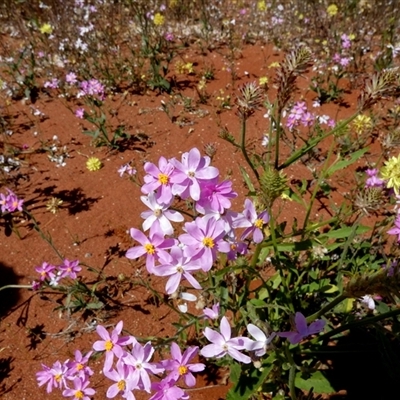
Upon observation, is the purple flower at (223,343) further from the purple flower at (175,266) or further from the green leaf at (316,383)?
the green leaf at (316,383)

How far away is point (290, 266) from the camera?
5.71 feet

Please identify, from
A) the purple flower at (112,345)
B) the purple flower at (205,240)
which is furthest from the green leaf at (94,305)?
the purple flower at (205,240)

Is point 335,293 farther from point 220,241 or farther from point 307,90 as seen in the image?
point 307,90

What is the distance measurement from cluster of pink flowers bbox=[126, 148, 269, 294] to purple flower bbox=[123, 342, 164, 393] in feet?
0.72

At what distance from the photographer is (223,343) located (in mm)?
1317

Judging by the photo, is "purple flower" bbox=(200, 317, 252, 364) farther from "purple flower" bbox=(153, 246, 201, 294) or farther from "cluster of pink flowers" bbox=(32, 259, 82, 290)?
"cluster of pink flowers" bbox=(32, 259, 82, 290)

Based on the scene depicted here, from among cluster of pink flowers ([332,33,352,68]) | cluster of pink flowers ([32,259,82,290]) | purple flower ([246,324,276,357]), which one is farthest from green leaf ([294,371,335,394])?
cluster of pink flowers ([332,33,352,68])

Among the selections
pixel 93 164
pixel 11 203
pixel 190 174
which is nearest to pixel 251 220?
pixel 190 174

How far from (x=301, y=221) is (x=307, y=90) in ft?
7.13

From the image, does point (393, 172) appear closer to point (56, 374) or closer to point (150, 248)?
point (150, 248)

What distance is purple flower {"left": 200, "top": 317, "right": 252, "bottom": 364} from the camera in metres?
1.29

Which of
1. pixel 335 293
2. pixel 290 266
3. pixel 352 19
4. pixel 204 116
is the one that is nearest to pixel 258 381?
pixel 290 266

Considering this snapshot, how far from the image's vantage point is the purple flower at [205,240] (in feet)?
4.02

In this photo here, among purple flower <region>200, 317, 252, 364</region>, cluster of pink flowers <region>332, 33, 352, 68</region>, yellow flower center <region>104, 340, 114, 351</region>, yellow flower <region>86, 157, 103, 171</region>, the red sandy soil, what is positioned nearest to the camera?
purple flower <region>200, 317, 252, 364</region>
